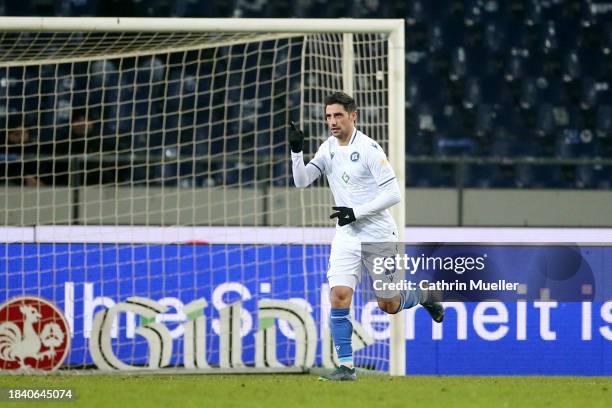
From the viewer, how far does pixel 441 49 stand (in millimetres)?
12547

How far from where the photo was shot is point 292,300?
7719mm

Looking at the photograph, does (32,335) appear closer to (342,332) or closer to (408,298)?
(342,332)

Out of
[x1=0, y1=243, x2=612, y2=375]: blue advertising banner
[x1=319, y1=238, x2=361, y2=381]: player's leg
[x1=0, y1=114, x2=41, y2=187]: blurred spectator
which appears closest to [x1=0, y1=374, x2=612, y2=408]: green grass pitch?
[x1=319, y1=238, x2=361, y2=381]: player's leg

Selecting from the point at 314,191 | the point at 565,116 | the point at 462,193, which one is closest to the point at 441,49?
the point at 565,116

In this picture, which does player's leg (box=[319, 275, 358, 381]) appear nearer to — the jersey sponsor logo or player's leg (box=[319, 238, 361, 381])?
player's leg (box=[319, 238, 361, 381])

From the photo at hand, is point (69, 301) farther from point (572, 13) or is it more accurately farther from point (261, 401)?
point (572, 13)

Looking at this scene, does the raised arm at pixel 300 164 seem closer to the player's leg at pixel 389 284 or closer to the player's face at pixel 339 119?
the player's face at pixel 339 119

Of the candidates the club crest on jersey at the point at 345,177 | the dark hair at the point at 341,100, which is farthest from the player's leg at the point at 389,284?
the dark hair at the point at 341,100

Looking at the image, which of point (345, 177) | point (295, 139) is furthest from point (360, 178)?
point (295, 139)

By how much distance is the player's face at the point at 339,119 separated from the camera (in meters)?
6.01

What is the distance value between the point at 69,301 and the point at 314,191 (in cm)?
214

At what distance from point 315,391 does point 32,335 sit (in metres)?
2.60

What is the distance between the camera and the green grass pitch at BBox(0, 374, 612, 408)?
5.07m

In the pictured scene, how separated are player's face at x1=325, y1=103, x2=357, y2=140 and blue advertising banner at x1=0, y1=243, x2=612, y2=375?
180 cm
